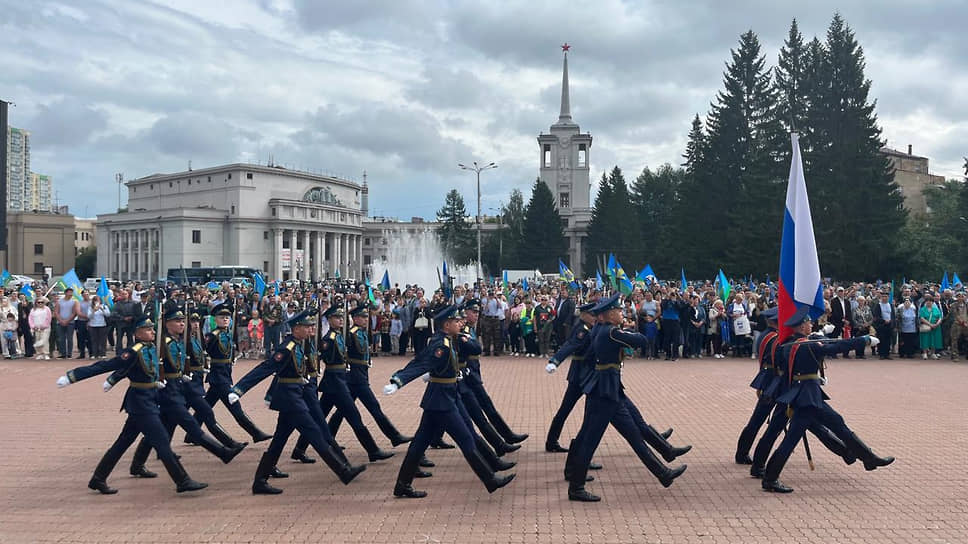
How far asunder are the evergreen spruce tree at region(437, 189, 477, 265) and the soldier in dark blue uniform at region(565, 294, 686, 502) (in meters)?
88.9

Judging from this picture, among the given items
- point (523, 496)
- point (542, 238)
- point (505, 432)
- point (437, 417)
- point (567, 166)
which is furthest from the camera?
point (567, 166)

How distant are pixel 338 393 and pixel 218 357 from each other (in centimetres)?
208

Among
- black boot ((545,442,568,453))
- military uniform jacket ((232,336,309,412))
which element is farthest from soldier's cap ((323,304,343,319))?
black boot ((545,442,568,453))

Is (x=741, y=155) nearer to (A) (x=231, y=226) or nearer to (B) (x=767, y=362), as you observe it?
(B) (x=767, y=362)

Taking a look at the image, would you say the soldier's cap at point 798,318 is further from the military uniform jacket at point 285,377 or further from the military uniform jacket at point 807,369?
the military uniform jacket at point 285,377

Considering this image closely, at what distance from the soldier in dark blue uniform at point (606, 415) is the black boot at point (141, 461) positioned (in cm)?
476

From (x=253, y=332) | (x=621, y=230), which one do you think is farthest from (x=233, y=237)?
(x=253, y=332)

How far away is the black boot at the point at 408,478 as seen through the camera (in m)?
7.66

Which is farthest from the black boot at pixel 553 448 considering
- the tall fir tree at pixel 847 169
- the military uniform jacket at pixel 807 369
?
the tall fir tree at pixel 847 169

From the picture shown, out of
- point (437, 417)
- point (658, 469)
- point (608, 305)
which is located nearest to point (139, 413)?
point (437, 417)

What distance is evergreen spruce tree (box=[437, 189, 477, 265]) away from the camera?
322ft

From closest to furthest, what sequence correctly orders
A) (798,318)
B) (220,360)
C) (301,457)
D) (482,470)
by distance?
(482,470) → (798,318) → (301,457) → (220,360)

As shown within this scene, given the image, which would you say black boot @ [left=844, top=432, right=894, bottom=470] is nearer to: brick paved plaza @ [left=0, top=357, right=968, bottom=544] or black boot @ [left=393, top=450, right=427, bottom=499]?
brick paved plaza @ [left=0, top=357, right=968, bottom=544]

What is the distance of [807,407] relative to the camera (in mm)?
7887
